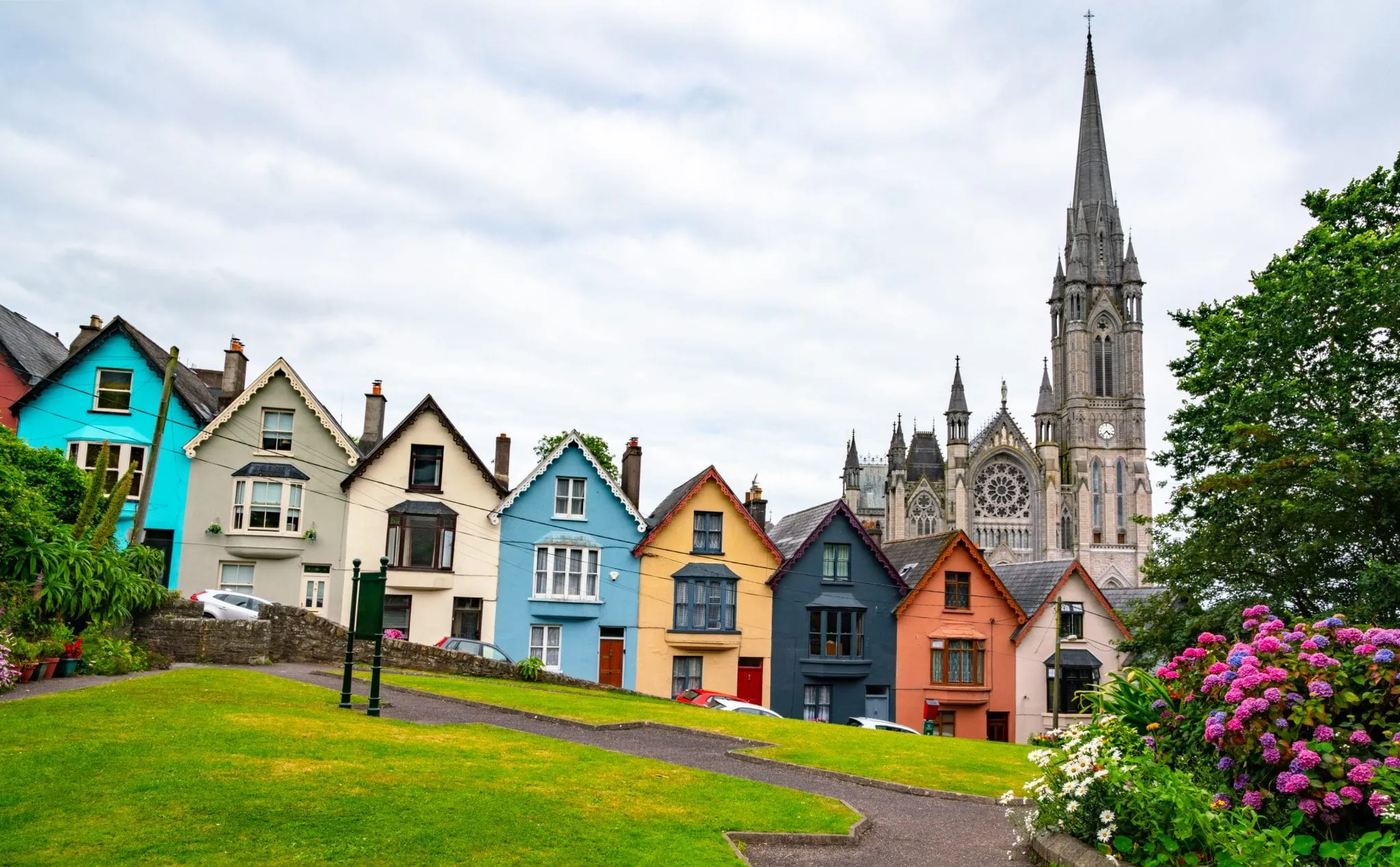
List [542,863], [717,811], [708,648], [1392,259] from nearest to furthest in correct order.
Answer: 1. [542,863]
2. [717,811]
3. [1392,259]
4. [708,648]

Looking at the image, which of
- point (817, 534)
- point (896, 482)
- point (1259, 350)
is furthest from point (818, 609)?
point (896, 482)

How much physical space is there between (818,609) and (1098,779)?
106 feet

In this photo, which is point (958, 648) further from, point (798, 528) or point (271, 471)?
point (271, 471)

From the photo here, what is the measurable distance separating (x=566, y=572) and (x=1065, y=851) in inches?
1240

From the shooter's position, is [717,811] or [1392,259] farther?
[1392,259]

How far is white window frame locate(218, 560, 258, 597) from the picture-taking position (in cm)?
3706

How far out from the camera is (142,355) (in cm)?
3784

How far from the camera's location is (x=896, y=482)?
108938 millimetres

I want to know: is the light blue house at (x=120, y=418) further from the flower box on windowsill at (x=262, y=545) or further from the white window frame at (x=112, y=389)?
the flower box on windowsill at (x=262, y=545)

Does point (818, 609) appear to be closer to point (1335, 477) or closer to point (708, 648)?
point (708, 648)

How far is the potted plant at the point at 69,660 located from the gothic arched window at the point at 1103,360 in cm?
11144

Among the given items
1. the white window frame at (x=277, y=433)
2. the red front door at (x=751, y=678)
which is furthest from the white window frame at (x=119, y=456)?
the red front door at (x=751, y=678)

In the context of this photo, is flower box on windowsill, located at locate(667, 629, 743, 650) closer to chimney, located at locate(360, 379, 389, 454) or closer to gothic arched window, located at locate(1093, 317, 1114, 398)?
chimney, located at locate(360, 379, 389, 454)

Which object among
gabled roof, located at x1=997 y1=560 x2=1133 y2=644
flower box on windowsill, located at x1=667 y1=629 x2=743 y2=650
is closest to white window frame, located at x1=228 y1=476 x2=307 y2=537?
flower box on windowsill, located at x1=667 y1=629 x2=743 y2=650
